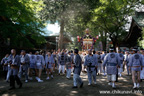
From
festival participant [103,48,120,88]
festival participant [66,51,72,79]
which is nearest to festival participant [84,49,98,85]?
festival participant [103,48,120,88]

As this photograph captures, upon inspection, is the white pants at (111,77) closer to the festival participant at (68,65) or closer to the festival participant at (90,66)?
the festival participant at (90,66)

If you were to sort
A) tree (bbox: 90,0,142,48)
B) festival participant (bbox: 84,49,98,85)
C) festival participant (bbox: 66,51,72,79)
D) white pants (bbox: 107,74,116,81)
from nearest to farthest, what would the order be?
white pants (bbox: 107,74,116,81)
festival participant (bbox: 84,49,98,85)
festival participant (bbox: 66,51,72,79)
tree (bbox: 90,0,142,48)

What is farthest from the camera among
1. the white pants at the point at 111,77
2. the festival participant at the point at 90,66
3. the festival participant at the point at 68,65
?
the festival participant at the point at 68,65

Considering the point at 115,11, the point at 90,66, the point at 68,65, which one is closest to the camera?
the point at 90,66

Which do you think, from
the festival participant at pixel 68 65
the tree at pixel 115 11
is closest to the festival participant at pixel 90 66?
the festival participant at pixel 68 65

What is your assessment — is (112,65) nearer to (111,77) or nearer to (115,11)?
(111,77)

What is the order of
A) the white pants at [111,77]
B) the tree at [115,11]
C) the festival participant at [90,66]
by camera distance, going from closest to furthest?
the white pants at [111,77], the festival participant at [90,66], the tree at [115,11]

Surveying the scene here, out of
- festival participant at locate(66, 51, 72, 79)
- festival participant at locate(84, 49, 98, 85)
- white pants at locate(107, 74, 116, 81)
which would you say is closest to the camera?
white pants at locate(107, 74, 116, 81)

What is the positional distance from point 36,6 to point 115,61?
1140 cm

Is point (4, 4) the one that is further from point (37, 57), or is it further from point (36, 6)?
point (37, 57)

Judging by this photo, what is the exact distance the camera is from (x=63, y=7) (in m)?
27.6

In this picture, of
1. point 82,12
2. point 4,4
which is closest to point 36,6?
point 4,4

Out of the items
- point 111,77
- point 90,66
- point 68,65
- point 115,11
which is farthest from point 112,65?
point 115,11

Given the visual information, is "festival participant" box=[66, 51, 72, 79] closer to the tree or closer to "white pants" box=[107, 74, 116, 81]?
"white pants" box=[107, 74, 116, 81]
